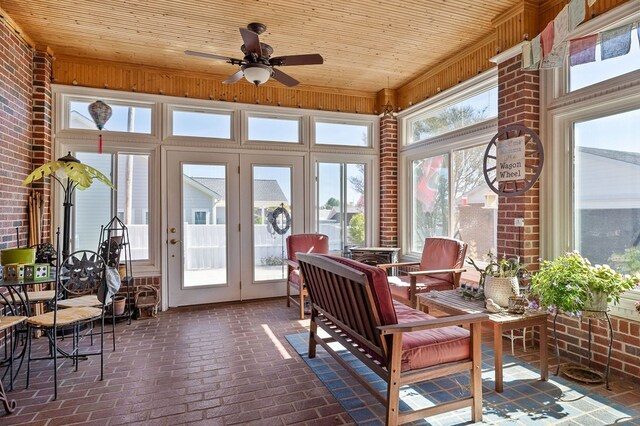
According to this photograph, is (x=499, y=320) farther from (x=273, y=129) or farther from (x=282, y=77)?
(x=273, y=129)

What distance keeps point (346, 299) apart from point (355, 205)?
3.57 meters

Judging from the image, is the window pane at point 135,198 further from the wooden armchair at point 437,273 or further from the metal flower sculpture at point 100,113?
the wooden armchair at point 437,273

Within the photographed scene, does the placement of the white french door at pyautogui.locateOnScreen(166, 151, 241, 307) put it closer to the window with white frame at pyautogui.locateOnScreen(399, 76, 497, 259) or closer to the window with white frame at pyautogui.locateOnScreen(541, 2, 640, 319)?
the window with white frame at pyautogui.locateOnScreen(399, 76, 497, 259)

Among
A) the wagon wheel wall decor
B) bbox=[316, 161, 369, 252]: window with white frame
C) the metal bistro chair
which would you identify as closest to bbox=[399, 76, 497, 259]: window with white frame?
the wagon wheel wall decor

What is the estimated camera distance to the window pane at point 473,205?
4.08 m

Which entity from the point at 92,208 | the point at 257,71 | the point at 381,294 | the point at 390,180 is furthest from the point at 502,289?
the point at 92,208

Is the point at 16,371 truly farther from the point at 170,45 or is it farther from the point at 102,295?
the point at 170,45

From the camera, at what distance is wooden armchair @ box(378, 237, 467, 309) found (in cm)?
373

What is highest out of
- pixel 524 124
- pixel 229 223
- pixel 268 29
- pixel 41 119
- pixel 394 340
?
pixel 268 29

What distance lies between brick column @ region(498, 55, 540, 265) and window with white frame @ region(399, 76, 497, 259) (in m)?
0.42

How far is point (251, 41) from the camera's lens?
294 cm

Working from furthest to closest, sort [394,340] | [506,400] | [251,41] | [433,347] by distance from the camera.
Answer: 1. [251,41]
2. [506,400]
3. [433,347]
4. [394,340]

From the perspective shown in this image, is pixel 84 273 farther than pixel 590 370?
Yes

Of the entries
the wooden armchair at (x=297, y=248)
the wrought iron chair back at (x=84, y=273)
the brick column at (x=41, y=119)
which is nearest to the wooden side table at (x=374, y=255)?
the wooden armchair at (x=297, y=248)
